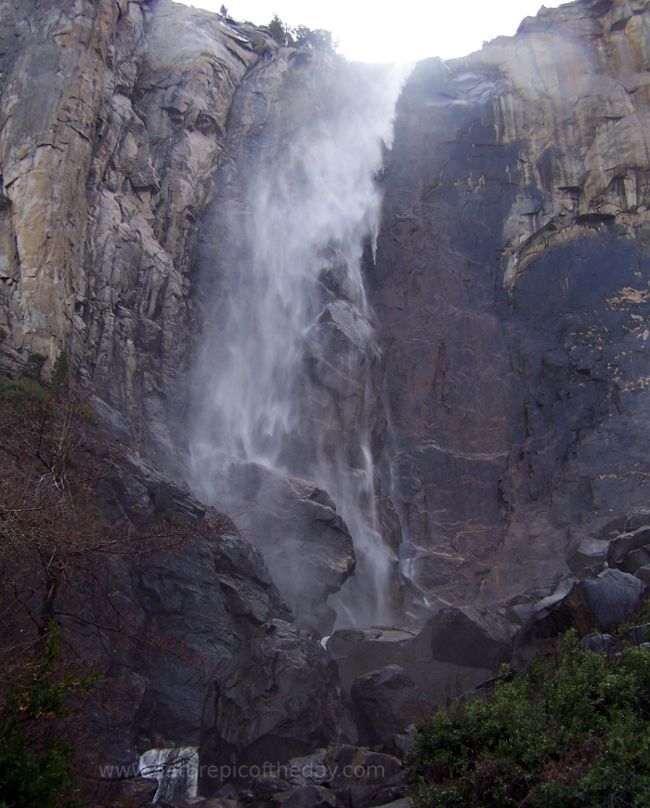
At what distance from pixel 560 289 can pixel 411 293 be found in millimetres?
5767

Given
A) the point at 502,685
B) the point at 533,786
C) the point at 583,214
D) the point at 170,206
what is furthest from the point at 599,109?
the point at 533,786

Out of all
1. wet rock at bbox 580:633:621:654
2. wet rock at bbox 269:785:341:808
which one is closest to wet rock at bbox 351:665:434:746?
wet rock at bbox 269:785:341:808

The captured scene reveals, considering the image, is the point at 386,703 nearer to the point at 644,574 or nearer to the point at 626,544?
the point at 644,574

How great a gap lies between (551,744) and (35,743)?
260 inches

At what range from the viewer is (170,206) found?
94.9 feet

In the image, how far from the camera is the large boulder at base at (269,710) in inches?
Answer: 651

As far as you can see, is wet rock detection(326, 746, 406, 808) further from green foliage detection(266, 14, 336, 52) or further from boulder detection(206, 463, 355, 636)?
green foliage detection(266, 14, 336, 52)

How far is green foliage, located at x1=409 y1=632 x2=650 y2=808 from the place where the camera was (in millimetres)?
10117

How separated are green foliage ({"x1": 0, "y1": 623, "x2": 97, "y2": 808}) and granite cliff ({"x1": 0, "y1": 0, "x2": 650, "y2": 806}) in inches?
175

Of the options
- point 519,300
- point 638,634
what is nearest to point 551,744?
point 638,634

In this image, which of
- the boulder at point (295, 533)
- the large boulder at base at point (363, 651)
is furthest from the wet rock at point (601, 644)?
the boulder at point (295, 533)

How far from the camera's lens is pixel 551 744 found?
37.1 ft

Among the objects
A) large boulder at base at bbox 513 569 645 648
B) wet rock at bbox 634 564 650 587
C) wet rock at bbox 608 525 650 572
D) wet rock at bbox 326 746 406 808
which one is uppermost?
wet rock at bbox 608 525 650 572

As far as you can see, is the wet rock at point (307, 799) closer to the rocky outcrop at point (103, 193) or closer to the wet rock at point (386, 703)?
the wet rock at point (386, 703)
